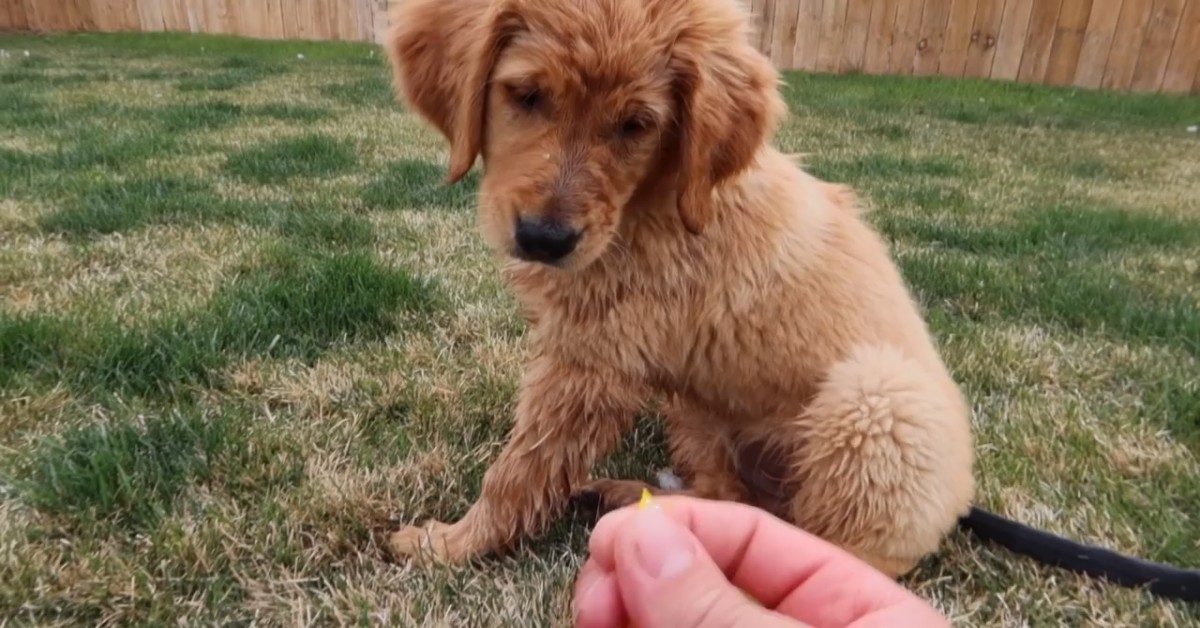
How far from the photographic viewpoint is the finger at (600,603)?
136 cm

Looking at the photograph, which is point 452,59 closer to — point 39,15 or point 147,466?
point 147,466

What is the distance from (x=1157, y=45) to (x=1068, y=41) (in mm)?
1073

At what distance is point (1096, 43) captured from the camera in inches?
452

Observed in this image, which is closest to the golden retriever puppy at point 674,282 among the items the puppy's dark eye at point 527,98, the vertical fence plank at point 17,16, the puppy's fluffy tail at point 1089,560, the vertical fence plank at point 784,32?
the puppy's dark eye at point 527,98

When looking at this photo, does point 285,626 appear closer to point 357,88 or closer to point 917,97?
point 357,88

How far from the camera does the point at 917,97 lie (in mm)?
10344

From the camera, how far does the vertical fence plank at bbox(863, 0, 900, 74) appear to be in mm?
12031

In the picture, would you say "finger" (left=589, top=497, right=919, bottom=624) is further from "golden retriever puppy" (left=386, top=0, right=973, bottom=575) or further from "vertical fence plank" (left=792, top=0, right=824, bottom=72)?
"vertical fence plank" (left=792, top=0, right=824, bottom=72)

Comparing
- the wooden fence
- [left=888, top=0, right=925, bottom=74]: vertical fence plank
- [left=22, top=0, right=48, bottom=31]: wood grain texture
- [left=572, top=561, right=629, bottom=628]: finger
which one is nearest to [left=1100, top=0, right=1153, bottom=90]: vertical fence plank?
the wooden fence

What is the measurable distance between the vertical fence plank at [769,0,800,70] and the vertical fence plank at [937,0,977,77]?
211 centimetres

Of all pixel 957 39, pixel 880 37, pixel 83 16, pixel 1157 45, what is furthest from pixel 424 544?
pixel 83 16

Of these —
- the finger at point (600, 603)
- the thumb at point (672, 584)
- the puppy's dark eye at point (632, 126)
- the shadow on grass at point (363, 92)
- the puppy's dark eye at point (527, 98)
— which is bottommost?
the shadow on grass at point (363, 92)

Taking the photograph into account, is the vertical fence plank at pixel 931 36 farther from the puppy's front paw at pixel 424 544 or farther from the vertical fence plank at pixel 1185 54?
the puppy's front paw at pixel 424 544

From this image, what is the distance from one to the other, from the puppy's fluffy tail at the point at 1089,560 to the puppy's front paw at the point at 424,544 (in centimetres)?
134
